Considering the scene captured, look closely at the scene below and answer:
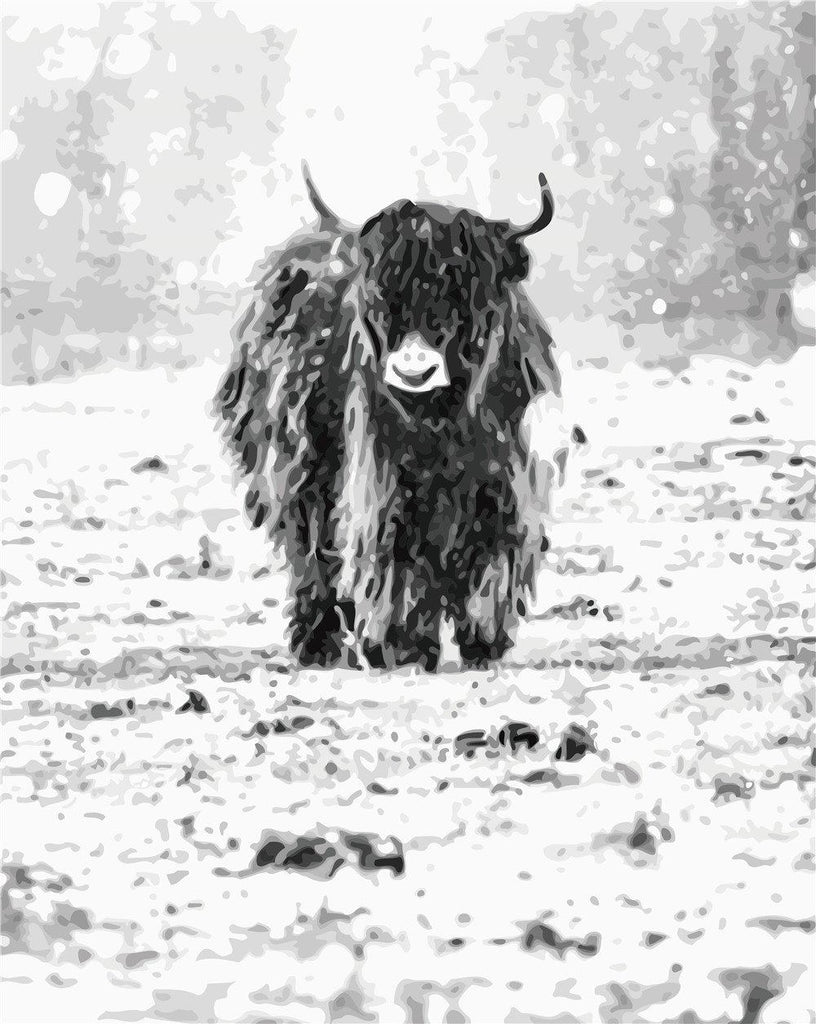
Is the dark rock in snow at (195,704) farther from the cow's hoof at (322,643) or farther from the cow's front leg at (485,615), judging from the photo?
the cow's front leg at (485,615)

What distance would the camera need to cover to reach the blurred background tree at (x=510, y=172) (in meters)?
8.50

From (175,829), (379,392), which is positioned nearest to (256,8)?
(379,392)

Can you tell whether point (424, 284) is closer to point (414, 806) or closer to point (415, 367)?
point (415, 367)

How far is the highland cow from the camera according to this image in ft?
9.95

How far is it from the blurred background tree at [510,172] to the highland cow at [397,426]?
493 cm

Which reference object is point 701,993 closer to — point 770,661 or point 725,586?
point 770,661

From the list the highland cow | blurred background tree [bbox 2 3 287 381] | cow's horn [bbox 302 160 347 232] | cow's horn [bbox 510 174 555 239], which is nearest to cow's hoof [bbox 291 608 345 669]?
the highland cow

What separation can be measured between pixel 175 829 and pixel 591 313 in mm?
8447

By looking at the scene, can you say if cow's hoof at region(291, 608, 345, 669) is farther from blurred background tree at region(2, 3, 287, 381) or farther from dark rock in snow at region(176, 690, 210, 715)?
blurred background tree at region(2, 3, 287, 381)

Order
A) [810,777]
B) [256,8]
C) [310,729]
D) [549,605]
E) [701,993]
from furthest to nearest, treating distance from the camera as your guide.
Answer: [256,8] < [549,605] < [310,729] < [810,777] < [701,993]

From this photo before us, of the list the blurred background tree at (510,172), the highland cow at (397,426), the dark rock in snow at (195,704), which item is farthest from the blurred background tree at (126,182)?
the dark rock in snow at (195,704)

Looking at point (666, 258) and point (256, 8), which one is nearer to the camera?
point (256, 8)

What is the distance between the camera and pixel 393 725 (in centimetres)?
293

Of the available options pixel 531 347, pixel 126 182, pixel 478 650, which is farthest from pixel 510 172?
pixel 478 650
